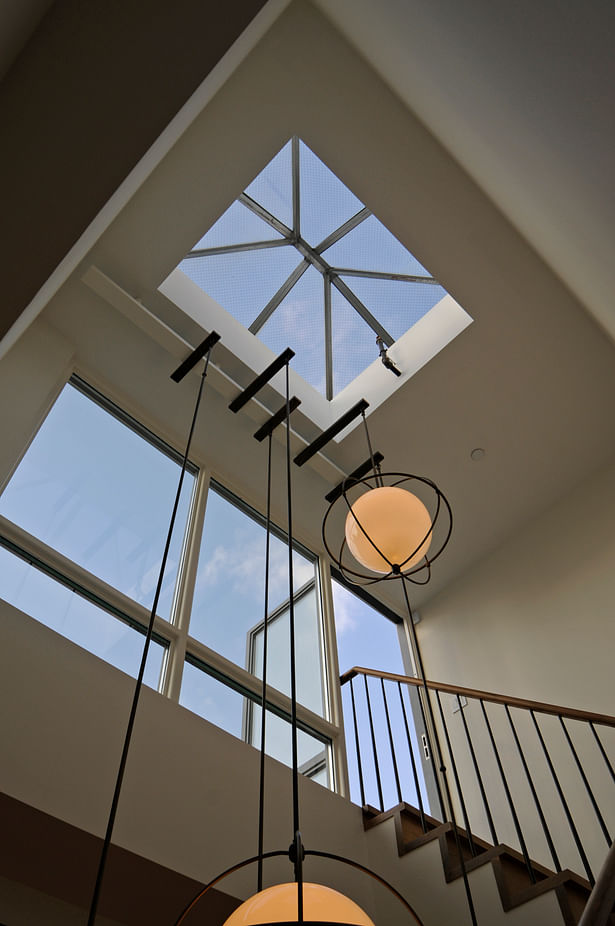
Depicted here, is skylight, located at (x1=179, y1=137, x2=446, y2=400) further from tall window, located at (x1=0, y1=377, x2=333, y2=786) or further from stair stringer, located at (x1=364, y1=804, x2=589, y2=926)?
stair stringer, located at (x1=364, y1=804, x2=589, y2=926)

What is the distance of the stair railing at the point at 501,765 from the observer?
3.91 meters

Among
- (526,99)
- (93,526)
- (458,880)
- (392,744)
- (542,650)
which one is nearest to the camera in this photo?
(526,99)

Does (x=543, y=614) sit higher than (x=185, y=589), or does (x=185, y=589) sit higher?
(x=543, y=614)

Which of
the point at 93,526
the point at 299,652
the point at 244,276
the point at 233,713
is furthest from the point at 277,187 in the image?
the point at 233,713

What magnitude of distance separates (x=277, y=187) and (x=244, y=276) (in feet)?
2.12

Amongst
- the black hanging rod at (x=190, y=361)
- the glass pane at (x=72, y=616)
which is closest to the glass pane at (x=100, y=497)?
the glass pane at (x=72, y=616)

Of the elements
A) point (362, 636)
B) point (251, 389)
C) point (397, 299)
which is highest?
point (397, 299)

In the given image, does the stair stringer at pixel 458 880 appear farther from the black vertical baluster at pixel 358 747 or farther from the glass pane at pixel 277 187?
the glass pane at pixel 277 187

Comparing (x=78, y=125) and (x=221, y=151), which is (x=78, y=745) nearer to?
(x=78, y=125)

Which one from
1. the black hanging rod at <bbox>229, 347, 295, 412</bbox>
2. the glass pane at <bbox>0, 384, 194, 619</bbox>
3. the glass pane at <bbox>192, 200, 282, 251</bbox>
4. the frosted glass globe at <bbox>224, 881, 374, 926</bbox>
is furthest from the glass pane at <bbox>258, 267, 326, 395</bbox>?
the frosted glass globe at <bbox>224, 881, 374, 926</bbox>

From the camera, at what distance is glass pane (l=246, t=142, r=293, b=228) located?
4.25m

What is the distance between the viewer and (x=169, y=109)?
1731 millimetres

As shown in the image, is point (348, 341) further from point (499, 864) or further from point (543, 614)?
point (499, 864)

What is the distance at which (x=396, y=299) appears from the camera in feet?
15.9
